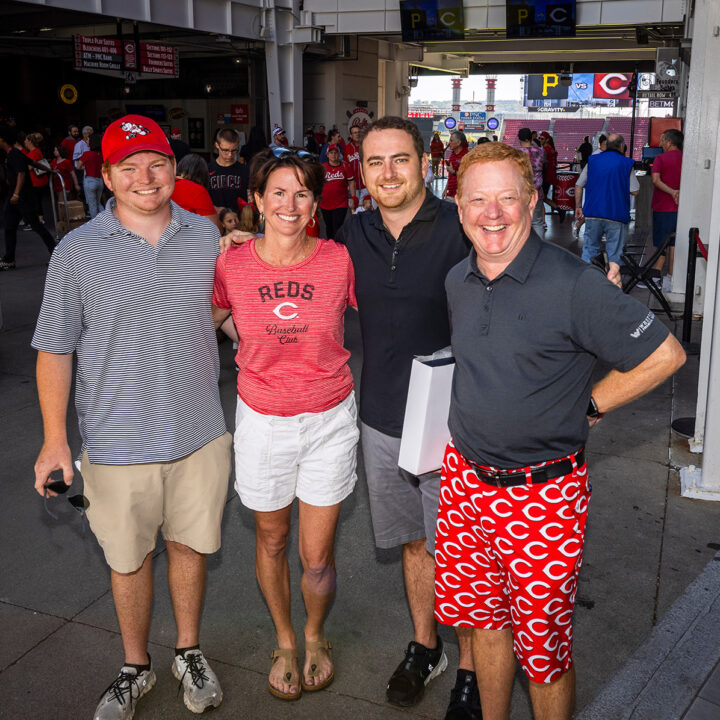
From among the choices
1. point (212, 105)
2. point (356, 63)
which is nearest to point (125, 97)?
point (212, 105)

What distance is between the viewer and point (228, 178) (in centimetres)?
846

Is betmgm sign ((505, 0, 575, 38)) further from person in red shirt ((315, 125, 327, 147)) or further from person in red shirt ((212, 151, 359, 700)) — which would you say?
person in red shirt ((212, 151, 359, 700))

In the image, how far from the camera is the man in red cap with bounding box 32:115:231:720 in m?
2.69

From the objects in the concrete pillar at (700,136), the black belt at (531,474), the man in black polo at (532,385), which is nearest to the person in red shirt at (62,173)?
the concrete pillar at (700,136)

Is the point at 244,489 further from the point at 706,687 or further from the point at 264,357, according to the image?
the point at 706,687

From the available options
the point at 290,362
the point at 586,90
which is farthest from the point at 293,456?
the point at 586,90

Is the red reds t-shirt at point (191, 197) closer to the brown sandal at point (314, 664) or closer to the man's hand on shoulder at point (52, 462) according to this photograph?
the man's hand on shoulder at point (52, 462)

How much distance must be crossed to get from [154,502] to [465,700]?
138 centimetres

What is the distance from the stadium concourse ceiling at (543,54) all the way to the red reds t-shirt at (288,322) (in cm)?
2056

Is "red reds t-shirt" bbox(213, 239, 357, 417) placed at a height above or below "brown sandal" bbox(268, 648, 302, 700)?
above

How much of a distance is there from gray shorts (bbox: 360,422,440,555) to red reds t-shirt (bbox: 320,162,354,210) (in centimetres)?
974

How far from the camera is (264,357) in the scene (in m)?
2.82

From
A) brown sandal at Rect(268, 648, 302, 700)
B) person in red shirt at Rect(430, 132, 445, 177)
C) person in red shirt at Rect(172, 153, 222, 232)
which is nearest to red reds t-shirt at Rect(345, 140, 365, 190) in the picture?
person in red shirt at Rect(172, 153, 222, 232)

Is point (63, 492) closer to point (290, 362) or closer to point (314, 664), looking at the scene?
point (290, 362)
